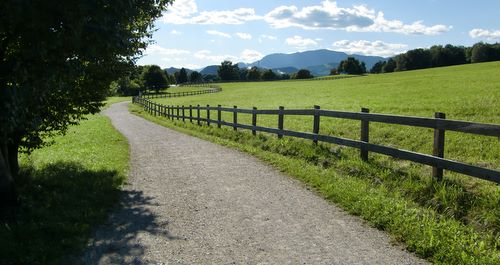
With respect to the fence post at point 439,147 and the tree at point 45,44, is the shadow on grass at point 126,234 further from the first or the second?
the fence post at point 439,147

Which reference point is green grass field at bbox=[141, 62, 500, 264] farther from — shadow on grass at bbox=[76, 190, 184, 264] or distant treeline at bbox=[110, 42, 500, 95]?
distant treeline at bbox=[110, 42, 500, 95]

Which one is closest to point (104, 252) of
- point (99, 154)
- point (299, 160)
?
point (299, 160)

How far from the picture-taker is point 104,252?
218 inches

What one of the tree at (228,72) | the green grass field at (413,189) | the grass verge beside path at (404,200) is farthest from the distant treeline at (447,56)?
the grass verge beside path at (404,200)

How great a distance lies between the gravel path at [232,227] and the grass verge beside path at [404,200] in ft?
0.96

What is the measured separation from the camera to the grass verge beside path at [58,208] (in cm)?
537

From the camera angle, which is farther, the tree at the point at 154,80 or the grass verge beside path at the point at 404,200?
the tree at the point at 154,80

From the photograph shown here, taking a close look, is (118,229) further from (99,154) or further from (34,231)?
(99,154)

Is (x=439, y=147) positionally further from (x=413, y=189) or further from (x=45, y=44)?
(x=45, y=44)

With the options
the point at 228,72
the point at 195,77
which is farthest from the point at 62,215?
the point at 195,77

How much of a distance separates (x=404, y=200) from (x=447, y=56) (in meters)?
131

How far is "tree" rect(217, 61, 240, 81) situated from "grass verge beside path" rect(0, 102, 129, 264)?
537 feet

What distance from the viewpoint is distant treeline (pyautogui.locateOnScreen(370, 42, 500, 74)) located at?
114 meters

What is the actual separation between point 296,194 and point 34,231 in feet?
14.3
